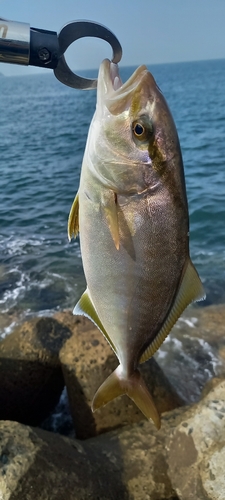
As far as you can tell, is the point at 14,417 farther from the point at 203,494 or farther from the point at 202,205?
the point at 202,205

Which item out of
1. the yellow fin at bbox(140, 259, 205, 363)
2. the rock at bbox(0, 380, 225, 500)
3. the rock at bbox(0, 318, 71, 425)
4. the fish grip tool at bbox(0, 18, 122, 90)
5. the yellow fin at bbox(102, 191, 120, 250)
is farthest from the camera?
the rock at bbox(0, 318, 71, 425)

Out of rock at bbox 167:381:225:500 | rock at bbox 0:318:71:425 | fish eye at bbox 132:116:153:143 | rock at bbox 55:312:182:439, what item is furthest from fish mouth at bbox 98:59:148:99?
rock at bbox 0:318:71:425

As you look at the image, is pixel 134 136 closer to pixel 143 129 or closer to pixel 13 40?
pixel 143 129

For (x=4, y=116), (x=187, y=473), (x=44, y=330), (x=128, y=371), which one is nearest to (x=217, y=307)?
(x=44, y=330)

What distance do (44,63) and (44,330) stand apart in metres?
3.25

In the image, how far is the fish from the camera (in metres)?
1.74

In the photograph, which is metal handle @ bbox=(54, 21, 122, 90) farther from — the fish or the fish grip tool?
the fish

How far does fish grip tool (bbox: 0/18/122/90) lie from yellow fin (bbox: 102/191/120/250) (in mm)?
608

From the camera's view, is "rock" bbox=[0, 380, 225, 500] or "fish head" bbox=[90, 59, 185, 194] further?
"rock" bbox=[0, 380, 225, 500]

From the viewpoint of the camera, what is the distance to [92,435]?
424cm

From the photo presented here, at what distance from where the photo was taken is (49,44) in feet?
6.79

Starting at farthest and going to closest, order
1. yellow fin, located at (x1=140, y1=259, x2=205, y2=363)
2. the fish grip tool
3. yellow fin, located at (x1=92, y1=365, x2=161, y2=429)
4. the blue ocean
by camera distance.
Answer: the blue ocean < yellow fin, located at (x1=92, y1=365, x2=161, y2=429) < the fish grip tool < yellow fin, located at (x1=140, y1=259, x2=205, y2=363)

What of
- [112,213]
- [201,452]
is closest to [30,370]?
[201,452]

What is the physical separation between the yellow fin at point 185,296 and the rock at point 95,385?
228 centimetres
